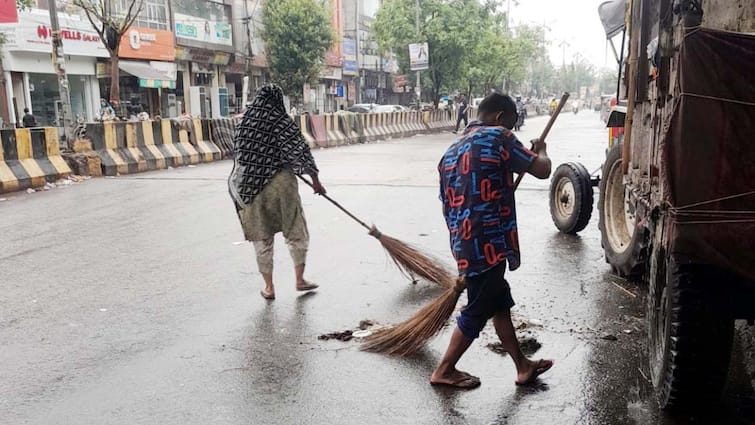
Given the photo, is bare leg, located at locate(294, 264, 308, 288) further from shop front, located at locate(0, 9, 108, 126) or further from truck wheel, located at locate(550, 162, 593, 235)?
shop front, located at locate(0, 9, 108, 126)

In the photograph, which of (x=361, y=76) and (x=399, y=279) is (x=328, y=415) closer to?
(x=399, y=279)

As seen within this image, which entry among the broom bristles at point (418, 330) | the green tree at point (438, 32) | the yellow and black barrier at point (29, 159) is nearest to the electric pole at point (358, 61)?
the green tree at point (438, 32)

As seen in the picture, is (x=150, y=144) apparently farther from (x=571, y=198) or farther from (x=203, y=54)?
(x=203, y=54)

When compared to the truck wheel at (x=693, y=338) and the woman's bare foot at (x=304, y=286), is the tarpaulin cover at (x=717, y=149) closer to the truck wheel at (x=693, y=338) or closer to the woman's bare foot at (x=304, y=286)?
the truck wheel at (x=693, y=338)

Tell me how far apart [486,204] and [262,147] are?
2.35 meters

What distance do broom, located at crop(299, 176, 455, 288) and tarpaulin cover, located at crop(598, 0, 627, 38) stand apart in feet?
9.31

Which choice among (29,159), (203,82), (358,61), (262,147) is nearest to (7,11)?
(29,159)

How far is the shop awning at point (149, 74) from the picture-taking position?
88.4 ft

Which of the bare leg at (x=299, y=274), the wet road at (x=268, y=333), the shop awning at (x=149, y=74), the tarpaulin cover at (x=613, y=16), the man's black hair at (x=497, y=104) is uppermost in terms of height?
the shop awning at (x=149, y=74)

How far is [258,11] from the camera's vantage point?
36.4m

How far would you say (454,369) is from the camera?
3592 mm

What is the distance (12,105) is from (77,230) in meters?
17.6

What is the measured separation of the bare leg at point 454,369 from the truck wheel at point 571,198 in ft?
13.1

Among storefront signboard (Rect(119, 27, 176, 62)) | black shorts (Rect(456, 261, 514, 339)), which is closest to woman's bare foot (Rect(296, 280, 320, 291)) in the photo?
black shorts (Rect(456, 261, 514, 339))
